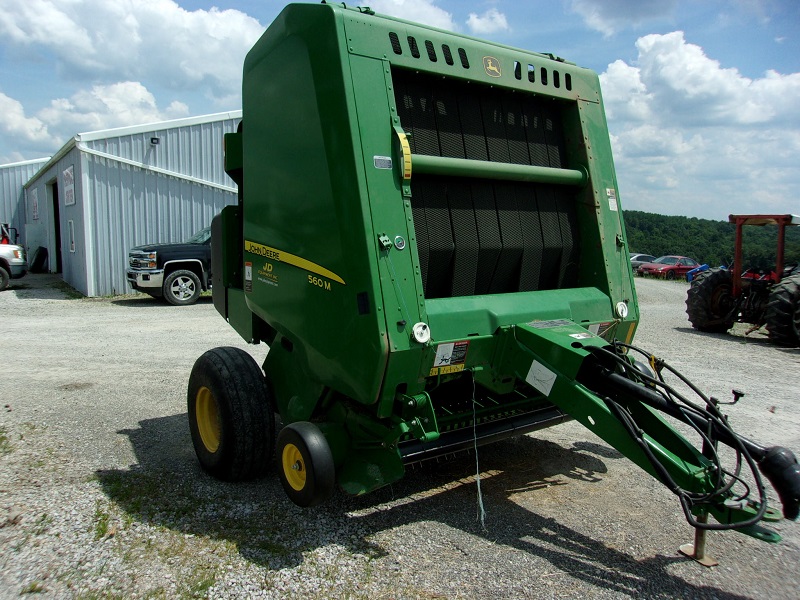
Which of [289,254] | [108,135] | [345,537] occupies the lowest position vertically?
[345,537]

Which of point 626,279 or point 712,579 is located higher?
Answer: point 626,279

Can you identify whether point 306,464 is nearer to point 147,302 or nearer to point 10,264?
point 147,302

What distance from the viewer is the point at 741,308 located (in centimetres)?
1165

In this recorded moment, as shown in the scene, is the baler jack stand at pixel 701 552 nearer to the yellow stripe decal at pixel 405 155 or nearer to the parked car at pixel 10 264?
the yellow stripe decal at pixel 405 155

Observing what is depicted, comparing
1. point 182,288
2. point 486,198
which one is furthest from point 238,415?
point 182,288

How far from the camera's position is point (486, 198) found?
13.2ft

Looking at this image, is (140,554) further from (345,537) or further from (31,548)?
(345,537)

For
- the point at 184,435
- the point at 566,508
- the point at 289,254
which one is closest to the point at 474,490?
the point at 566,508

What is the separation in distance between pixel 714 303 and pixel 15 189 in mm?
29362

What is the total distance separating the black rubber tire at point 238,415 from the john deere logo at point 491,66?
2460 mm

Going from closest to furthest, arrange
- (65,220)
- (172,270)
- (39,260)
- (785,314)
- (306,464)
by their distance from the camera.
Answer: (306,464)
(785,314)
(172,270)
(65,220)
(39,260)

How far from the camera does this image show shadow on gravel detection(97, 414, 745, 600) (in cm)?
321

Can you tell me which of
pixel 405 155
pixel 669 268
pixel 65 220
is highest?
pixel 65 220

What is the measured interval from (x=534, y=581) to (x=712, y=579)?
2.86 feet
